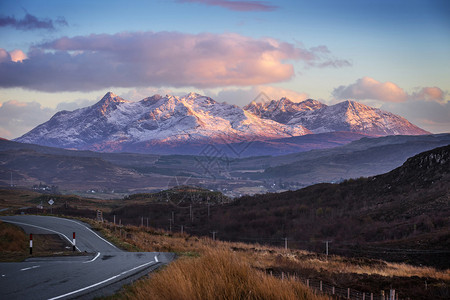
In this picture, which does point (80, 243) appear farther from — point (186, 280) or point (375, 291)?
point (186, 280)

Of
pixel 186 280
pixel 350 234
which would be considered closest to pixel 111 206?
pixel 350 234

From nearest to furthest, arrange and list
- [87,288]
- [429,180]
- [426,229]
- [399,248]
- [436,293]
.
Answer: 1. [87,288]
2. [436,293]
3. [399,248]
4. [426,229]
5. [429,180]

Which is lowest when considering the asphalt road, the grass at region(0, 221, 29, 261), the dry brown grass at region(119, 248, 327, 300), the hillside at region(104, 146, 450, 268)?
the hillside at region(104, 146, 450, 268)

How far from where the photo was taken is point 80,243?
3155 centimetres

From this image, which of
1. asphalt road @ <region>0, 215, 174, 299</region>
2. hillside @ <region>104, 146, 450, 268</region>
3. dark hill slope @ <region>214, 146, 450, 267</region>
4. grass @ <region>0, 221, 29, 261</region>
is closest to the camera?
asphalt road @ <region>0, 215, 174, 299</region>

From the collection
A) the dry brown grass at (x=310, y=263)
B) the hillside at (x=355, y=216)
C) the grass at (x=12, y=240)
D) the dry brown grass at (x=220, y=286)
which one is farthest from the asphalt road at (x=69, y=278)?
the hillside at (x=355, y=216)

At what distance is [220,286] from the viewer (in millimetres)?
9539

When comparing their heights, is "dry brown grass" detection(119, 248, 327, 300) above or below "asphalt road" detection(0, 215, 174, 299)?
above

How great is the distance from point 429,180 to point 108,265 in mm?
59366

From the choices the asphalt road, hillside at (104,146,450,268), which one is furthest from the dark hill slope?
the asphalt road

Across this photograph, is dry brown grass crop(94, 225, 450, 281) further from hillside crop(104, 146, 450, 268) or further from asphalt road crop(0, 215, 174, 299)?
hillside crop(104, 146, 450, 268)

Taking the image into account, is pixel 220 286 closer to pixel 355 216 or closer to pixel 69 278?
pixel 69 278

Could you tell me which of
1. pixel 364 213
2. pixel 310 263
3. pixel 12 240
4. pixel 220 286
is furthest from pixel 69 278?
pixel 364 213

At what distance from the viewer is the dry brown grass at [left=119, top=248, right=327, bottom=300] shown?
9281 mm
